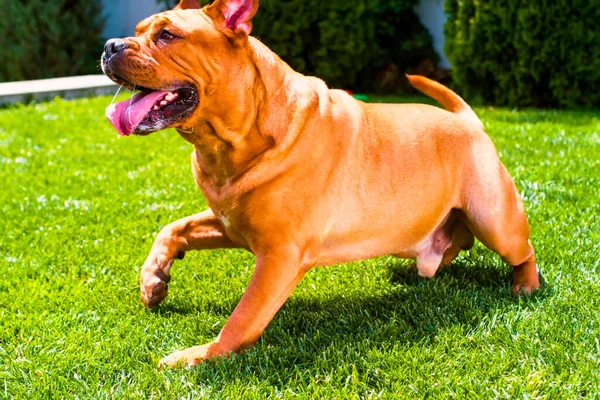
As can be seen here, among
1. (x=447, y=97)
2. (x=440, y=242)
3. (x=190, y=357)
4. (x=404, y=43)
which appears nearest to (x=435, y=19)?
(x=404, y=43)

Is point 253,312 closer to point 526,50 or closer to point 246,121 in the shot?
point 246,121

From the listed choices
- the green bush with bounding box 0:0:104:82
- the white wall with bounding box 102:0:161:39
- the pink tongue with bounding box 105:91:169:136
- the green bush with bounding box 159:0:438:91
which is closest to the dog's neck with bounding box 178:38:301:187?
the pink tongue with bounding box 105:91:169:136

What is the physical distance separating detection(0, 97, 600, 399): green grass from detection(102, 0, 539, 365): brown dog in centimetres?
15

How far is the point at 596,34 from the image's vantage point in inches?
278

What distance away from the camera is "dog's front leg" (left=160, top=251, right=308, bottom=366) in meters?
2.49

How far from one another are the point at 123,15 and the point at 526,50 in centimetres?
637

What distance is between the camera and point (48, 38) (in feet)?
32.6

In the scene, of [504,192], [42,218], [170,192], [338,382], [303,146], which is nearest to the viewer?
[338,382]

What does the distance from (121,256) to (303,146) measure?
4.68 feet

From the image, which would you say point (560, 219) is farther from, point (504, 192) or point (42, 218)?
point (42, 218)

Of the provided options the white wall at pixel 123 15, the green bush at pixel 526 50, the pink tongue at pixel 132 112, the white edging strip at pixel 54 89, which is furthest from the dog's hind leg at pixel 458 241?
the white wall at pixel 123 15

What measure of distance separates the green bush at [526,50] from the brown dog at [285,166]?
4.42 m

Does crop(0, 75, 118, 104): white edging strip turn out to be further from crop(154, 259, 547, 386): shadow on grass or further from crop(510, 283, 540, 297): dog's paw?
crop(510, 283, 540, 297): dog's paw

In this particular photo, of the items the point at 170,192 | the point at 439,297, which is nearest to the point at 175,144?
the point at 170,192
